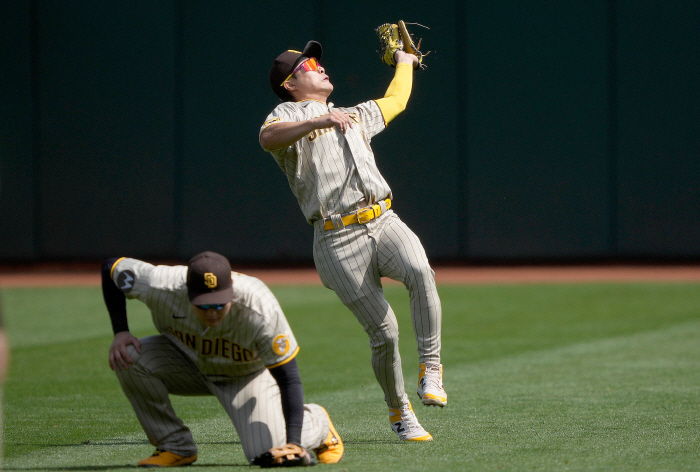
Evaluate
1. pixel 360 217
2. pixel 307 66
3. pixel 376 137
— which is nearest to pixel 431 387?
pixel 360 217

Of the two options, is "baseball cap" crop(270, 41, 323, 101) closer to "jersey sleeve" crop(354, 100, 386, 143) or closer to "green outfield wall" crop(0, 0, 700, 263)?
"jersey sleeve" crop(354, 100, 386, 143)

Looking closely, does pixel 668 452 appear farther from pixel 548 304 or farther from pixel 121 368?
pixel 548 304

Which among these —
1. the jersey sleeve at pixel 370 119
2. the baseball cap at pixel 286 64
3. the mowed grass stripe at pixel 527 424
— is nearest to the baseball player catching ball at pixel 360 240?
the jersey sleeve at pixel 370 119

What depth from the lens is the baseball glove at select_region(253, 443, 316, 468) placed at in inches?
145

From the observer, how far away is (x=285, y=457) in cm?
369

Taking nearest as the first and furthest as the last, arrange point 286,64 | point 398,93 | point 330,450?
point 330,450 → point 286,64 → point 398,93

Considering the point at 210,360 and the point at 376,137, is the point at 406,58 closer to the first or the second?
the point at 210,360

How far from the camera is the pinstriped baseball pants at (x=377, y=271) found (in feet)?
14.5

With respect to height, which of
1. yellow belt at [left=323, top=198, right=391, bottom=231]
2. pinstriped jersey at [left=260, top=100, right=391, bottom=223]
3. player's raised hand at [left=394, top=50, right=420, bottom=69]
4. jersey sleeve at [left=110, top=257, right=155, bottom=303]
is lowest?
jersey sleeve at [left=110, top=257, right=155, bottom=303]

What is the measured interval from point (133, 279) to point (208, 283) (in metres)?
0.44

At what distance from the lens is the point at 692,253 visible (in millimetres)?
16531

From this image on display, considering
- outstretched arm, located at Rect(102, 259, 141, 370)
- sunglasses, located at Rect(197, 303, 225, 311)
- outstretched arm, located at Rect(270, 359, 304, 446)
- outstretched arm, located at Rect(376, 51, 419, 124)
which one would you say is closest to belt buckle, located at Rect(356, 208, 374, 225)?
outstretched arm, located at Rect(376, 51, 419, 124)

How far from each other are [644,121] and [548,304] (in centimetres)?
604

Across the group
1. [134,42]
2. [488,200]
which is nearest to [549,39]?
[488,200]
